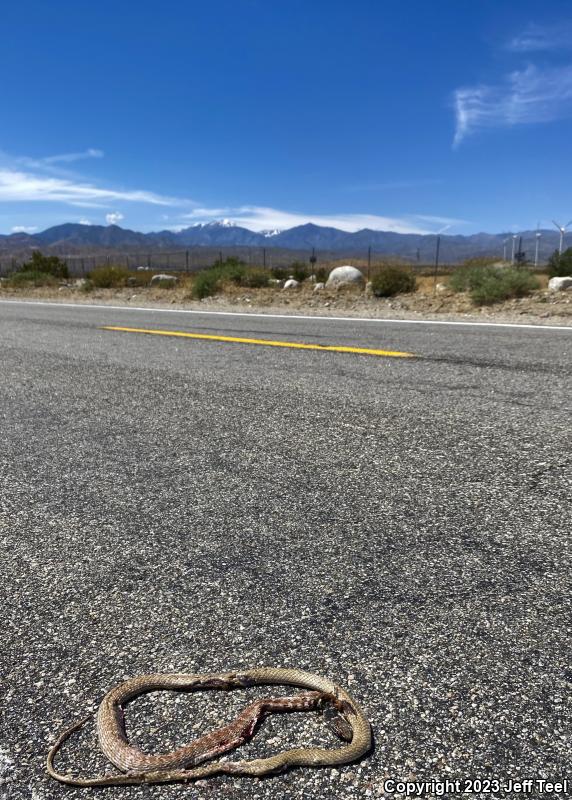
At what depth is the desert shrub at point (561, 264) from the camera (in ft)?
86.3

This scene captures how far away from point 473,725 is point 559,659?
1.03 ft

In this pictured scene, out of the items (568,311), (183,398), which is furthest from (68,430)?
(568,311)

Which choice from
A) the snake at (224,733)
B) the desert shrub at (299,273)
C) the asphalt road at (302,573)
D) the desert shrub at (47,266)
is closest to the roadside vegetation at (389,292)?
the asphalt road at (302,573)

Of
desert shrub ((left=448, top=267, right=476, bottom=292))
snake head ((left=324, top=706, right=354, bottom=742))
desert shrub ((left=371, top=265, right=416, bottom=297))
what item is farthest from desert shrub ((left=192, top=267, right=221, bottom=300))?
snake head ((left=324, top=706, right=354, bottom=742))

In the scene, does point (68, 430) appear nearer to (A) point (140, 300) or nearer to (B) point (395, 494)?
(B) point (395, 494)

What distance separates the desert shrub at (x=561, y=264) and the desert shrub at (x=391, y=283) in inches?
531

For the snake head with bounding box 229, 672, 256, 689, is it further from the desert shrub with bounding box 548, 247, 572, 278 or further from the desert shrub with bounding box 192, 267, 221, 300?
the desert shrub with bounding box 548, 247, 572, 278

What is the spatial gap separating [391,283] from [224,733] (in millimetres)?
14892

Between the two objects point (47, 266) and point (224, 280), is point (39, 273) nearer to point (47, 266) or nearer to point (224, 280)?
point (47, 266)

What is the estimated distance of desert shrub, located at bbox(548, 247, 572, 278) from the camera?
26303 mm

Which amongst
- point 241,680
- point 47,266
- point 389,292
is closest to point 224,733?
point 241,680

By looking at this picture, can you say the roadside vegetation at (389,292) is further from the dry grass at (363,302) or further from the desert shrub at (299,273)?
the desert shrub at (299,273)

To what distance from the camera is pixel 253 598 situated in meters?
1.60

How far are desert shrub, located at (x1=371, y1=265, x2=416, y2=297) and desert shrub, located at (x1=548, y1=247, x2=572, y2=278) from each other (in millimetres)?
13498
